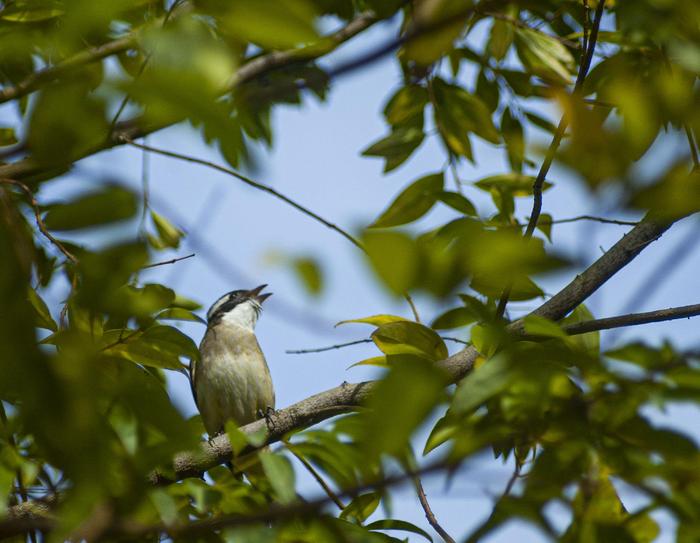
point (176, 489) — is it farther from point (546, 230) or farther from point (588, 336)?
point (546, 230)

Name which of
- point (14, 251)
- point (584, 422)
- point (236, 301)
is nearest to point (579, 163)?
point (584, 422)

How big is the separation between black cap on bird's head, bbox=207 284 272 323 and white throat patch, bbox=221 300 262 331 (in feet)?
0.10

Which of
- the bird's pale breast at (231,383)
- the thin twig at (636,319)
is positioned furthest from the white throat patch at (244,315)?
the thin twig at (636,319)

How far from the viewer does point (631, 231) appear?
10.9 ft

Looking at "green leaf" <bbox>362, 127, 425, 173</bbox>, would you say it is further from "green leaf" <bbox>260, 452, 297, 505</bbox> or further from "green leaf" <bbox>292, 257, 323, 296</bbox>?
"green leaf" <bbox>292, 257, 323, 296</bbox>

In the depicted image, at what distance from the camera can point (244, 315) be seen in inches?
298

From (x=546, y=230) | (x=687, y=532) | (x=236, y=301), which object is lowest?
(x=687, y=532)

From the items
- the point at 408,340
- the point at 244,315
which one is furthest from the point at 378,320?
the point at 244,315

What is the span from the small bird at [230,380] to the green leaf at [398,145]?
115 inches

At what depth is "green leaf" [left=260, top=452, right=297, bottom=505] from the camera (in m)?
1.72

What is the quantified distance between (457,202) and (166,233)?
174cm

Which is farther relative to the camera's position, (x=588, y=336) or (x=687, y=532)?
(x=588, y=336)

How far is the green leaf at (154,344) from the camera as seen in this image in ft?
8.07

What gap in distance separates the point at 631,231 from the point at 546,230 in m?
0.39
